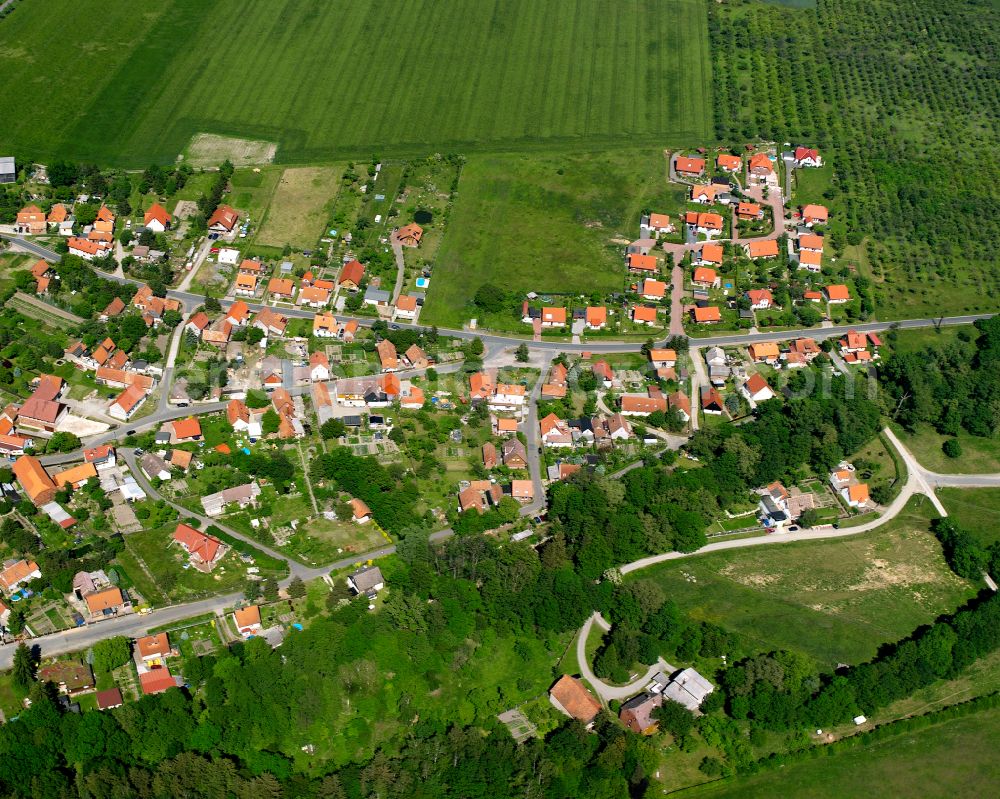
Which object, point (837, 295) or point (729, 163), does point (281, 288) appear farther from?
point (837, 295)

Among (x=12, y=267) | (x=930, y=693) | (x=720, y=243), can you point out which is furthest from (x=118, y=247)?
(x=930, y=693)

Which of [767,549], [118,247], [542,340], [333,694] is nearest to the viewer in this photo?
[333,694]

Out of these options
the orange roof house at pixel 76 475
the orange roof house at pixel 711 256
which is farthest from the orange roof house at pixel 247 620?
the orange roof house at pixel 711 256

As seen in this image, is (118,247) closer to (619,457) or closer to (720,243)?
(619,457)

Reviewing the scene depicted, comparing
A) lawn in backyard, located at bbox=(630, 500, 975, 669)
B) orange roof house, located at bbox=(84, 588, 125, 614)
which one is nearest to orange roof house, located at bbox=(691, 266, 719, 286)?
lawn in backyard, located at bbox=(630, 500, 975, 669)

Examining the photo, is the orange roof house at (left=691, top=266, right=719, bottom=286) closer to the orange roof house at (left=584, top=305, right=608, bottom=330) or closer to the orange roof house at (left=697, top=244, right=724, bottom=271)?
the orange roof house at (left=697, top=244, right=724, bottom=271)

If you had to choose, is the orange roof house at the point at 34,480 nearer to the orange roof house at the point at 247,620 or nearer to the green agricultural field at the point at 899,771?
the orange roof house at the point at 247,620

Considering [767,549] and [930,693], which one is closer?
[930,693]
